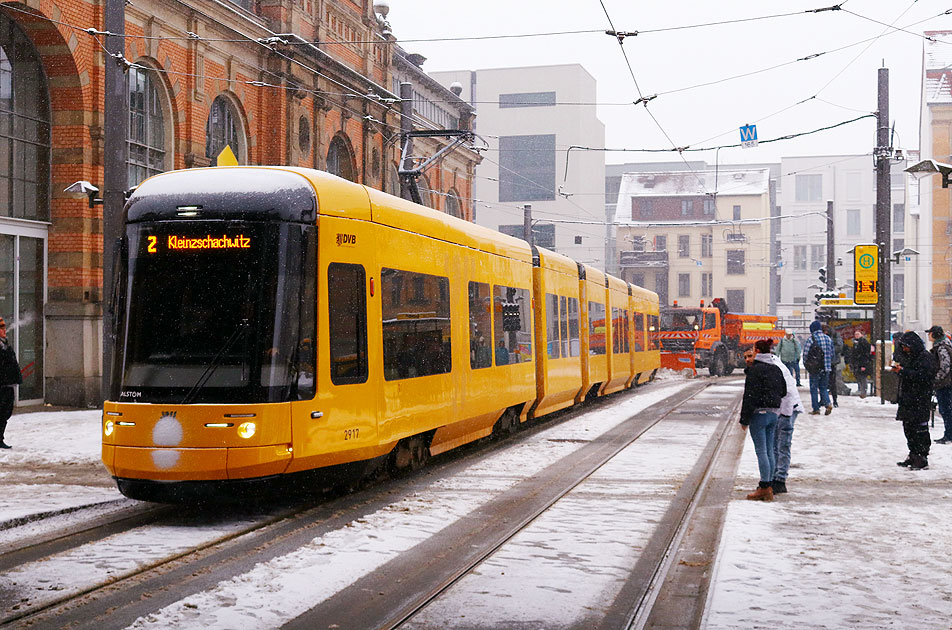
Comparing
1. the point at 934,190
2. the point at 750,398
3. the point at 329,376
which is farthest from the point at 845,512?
the point at 934,190

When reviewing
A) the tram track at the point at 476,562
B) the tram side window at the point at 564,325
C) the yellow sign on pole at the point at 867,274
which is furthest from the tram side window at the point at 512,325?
the yellow sign on pole at the point at 867,274

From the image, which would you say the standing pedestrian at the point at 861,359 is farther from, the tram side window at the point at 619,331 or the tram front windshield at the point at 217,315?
the tram front windshield at the point at 217,315

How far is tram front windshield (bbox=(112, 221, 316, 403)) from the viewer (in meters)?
9.47

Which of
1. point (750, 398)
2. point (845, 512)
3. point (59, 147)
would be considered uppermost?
point (59, 147)

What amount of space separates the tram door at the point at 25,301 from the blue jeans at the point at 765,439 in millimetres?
14889

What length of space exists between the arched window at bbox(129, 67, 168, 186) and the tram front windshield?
14.3m

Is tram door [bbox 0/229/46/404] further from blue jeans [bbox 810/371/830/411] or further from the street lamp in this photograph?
the street lamp

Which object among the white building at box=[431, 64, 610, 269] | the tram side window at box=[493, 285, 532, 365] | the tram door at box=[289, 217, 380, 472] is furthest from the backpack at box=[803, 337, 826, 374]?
the white building at box=[431, 64, 610, 269]

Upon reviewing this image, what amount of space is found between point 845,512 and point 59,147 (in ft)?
55.1

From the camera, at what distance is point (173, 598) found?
676 cm

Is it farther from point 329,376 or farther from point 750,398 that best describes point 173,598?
point 750,398

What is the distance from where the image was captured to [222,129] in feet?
90.6

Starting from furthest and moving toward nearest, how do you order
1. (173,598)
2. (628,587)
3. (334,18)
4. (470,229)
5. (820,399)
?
1. (334,18)
2. (820,399)
3. (470,229)
4. (628,587)
5. (173,598)

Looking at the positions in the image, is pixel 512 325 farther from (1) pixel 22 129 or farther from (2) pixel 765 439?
(1) pixel 22 129
